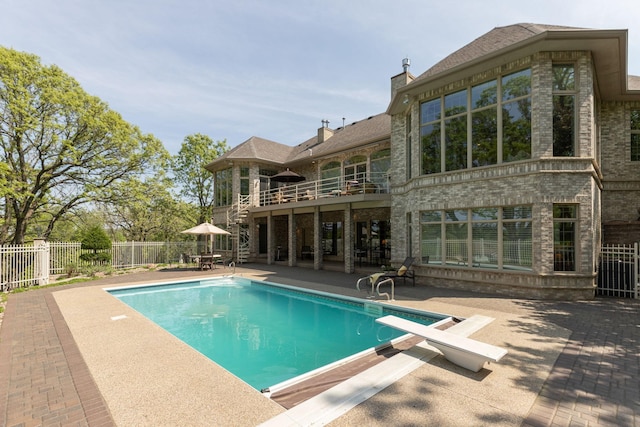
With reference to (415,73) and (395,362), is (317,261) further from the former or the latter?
(395,362)

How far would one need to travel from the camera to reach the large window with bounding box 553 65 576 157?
9.44 meters

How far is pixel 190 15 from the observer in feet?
32.1

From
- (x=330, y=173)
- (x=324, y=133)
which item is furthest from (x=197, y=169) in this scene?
(x=330, y=173)

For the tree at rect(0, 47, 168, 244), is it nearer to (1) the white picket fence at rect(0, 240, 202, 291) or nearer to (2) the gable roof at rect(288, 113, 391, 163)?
(1) the white picket fence at rect(0, 240, 202, 291)

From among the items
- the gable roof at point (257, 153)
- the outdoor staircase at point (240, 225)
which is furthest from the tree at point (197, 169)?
the outdoor staircase at point (240, 225)

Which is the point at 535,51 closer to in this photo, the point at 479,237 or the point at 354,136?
the point at 479,237

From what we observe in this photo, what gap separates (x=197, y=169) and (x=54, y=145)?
11951 mm

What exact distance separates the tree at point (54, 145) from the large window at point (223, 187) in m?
5.22

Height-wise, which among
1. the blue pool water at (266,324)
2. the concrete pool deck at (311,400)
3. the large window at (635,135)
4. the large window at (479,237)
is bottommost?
the blue pool water at (266,324)

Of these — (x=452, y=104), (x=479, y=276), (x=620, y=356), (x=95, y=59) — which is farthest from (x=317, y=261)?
(x=95, y=59)

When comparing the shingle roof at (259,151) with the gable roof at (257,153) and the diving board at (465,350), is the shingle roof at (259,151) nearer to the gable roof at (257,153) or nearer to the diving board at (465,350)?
the gable roof at (257,153)

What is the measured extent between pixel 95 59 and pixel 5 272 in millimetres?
9954

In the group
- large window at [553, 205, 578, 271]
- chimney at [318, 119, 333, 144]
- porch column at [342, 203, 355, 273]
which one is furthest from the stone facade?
chimney at [318, 119, 333, 144]

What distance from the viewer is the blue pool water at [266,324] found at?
19.8ft
